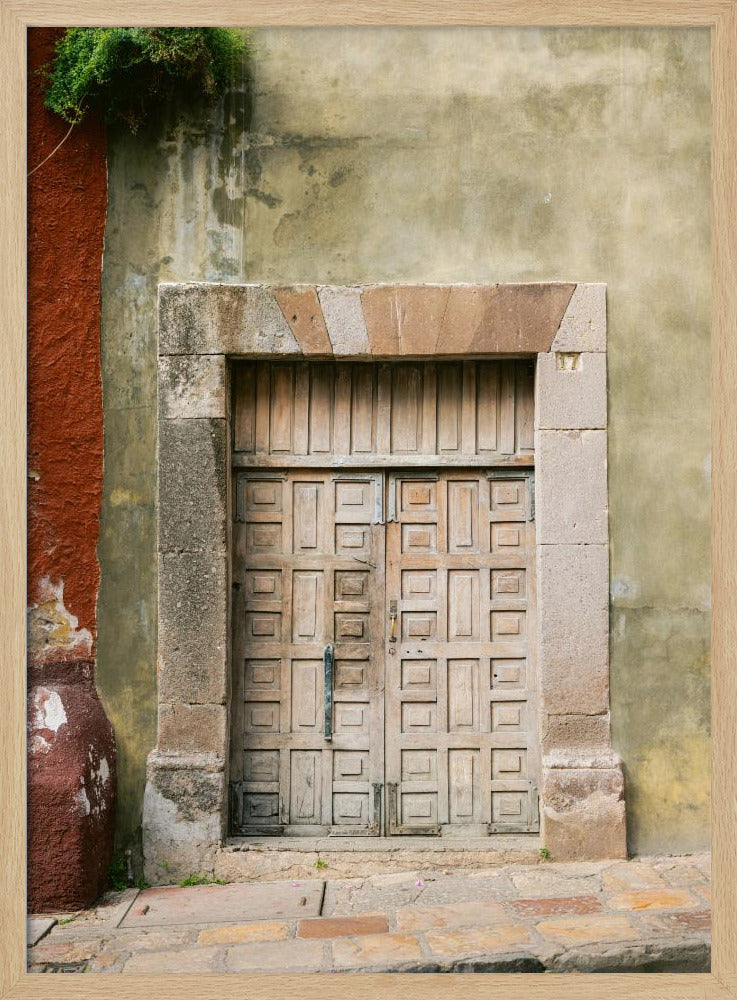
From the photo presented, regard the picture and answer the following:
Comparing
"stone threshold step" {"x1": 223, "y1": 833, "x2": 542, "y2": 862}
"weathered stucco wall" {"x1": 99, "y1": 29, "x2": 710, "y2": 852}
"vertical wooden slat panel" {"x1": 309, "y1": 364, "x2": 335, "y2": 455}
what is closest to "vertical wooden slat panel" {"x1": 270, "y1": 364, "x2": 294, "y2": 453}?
"vertical wooden slat panel" {"x1": 309, "y1": 364, "x2": 335, "y2": 455}

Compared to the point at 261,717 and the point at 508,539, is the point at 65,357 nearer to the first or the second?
the point at 261,717

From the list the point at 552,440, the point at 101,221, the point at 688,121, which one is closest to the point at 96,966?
the point at 552,440

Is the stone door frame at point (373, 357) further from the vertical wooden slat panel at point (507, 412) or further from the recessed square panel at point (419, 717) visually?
the recessed square panel at point (419, 717)

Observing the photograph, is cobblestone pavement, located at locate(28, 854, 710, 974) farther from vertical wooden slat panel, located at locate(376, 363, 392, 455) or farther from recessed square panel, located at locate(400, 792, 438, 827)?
vertical wooden slat panel, located at locate(376, 363, 392, 455)

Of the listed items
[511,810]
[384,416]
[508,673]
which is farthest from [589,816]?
[384,416]

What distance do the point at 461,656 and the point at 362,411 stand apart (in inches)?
51.0

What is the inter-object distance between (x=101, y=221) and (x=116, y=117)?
1.60 feet

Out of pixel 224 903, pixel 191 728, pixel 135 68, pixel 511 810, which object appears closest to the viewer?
pixel 224 903

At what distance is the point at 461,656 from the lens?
4.52 m

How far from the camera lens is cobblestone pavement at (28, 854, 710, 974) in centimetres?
340

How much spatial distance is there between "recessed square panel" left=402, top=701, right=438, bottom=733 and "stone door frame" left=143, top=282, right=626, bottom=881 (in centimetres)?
53

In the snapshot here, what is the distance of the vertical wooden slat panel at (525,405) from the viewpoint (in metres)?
4.54

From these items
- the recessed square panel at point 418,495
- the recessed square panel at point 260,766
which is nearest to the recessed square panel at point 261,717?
the recessed square panel at point 260,766

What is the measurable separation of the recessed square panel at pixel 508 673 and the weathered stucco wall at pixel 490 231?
0.45m
